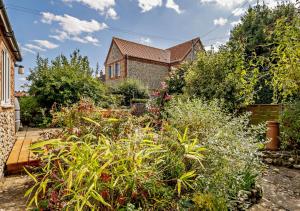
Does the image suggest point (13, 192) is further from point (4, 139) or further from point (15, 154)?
point (15, 154)

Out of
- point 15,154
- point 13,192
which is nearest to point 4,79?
point 15,154

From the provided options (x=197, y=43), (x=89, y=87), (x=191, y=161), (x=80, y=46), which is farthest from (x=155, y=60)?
(x=191, y=161)

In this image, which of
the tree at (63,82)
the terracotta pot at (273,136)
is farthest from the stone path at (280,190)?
the tree at (63,82)

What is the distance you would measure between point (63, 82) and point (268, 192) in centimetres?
834

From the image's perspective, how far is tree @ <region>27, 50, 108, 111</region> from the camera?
338 inches

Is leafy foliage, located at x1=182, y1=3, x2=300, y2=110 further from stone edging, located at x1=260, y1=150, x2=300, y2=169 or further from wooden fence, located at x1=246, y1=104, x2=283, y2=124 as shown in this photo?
stone edging, located at x1=260, y1=150, x2=300, y2=169

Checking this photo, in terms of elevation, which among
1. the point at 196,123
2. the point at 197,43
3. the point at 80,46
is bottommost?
the point at 196,123

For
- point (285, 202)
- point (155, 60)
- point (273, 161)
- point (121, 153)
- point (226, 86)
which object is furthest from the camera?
point (155, 60)

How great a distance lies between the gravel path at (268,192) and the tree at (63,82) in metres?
5.38

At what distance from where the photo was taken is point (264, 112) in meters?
6.66

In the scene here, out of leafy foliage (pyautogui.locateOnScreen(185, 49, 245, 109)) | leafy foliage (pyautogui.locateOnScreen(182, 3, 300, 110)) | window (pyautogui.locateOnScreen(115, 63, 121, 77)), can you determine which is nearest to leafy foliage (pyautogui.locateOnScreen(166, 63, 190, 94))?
leafy foliage (pyautogui.locateOnScreen(182, 3, 300, 110))

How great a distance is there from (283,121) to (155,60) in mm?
15572

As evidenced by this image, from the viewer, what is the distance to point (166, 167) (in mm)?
2449

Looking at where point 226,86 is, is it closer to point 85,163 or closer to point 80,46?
point 85,163
